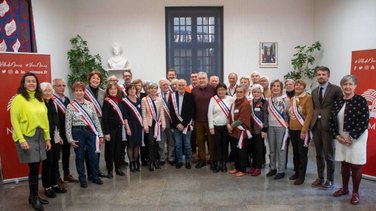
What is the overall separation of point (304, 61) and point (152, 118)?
4.29 metres

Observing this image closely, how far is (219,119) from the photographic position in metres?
4.38

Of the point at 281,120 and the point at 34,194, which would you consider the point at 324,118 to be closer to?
the point at 281,120

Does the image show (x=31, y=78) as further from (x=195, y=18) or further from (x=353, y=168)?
(x=195, y=18)

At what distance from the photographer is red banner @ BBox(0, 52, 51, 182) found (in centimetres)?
389

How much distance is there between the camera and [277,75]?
25.2 ft

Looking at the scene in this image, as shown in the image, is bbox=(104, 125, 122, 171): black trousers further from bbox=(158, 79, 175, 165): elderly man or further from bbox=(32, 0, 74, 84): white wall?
bbox=(32, 0, 74, 84): white wall

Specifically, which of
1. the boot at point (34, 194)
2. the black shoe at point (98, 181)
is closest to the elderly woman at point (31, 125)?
the boot at point (34, 194)

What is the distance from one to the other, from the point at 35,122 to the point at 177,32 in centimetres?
526

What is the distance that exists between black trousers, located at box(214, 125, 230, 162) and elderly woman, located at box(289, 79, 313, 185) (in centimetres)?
90

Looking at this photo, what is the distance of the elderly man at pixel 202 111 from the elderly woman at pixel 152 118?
0.51 metres

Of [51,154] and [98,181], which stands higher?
[51,154]

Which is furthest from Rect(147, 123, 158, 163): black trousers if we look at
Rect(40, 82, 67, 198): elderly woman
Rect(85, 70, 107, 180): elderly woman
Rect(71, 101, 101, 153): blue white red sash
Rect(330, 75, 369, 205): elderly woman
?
Rect(330, 75, 369, 205): elderly woman

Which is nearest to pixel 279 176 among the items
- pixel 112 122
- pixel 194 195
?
pixel 194 195

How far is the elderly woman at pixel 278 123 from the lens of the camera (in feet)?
13.1
